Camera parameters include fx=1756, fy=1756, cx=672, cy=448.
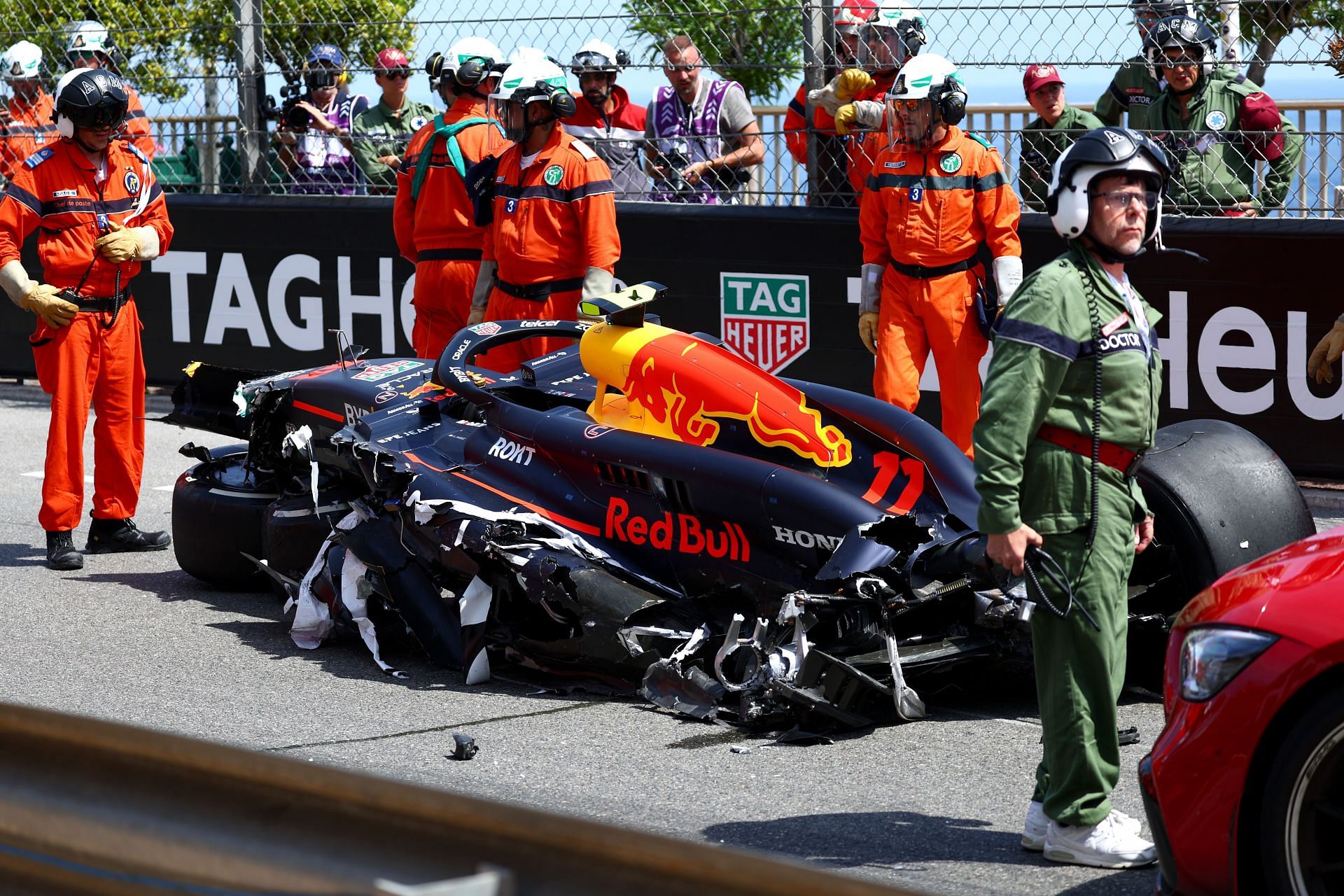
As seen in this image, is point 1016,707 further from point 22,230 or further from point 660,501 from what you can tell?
point 22,230

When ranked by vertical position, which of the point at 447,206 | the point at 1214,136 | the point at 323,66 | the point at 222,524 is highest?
the point at 323,66

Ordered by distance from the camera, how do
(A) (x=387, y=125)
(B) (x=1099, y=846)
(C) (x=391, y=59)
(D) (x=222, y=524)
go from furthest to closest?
(A) (x=387, y=125) < (C) (x=391, y=59) < (D) (x=222, y=524) < (B) (x=1099, y=846)

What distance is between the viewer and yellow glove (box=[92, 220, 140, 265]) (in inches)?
314

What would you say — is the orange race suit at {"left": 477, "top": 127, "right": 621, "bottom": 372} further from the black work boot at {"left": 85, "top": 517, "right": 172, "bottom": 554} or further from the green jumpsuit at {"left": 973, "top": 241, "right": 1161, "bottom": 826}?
the green jumpsuit at {"left": 973, "top": 241, "right": 1161, "bottom": 826}

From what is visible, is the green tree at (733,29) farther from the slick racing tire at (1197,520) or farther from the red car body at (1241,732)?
the red car body at (1241,732)

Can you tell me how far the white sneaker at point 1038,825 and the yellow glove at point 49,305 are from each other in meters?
5.35

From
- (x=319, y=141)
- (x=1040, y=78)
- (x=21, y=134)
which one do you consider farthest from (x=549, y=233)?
(x=21, y=134)

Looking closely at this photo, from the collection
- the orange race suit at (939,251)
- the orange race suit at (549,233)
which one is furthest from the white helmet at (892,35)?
the orange race suit at (549,233)

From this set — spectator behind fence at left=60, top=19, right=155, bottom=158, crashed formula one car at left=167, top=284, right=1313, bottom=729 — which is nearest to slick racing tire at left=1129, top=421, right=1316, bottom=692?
crashed formula one car at left=167, top=284, right=1313, bottom=729

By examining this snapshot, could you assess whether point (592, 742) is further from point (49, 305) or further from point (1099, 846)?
point (49, 305)

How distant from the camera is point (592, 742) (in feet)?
17.1

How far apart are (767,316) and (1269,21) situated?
3129mm

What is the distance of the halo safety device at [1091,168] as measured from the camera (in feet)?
13.5

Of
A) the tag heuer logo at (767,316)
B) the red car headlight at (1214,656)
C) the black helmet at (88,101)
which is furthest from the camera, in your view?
the tag heuer logo at (767,316)
